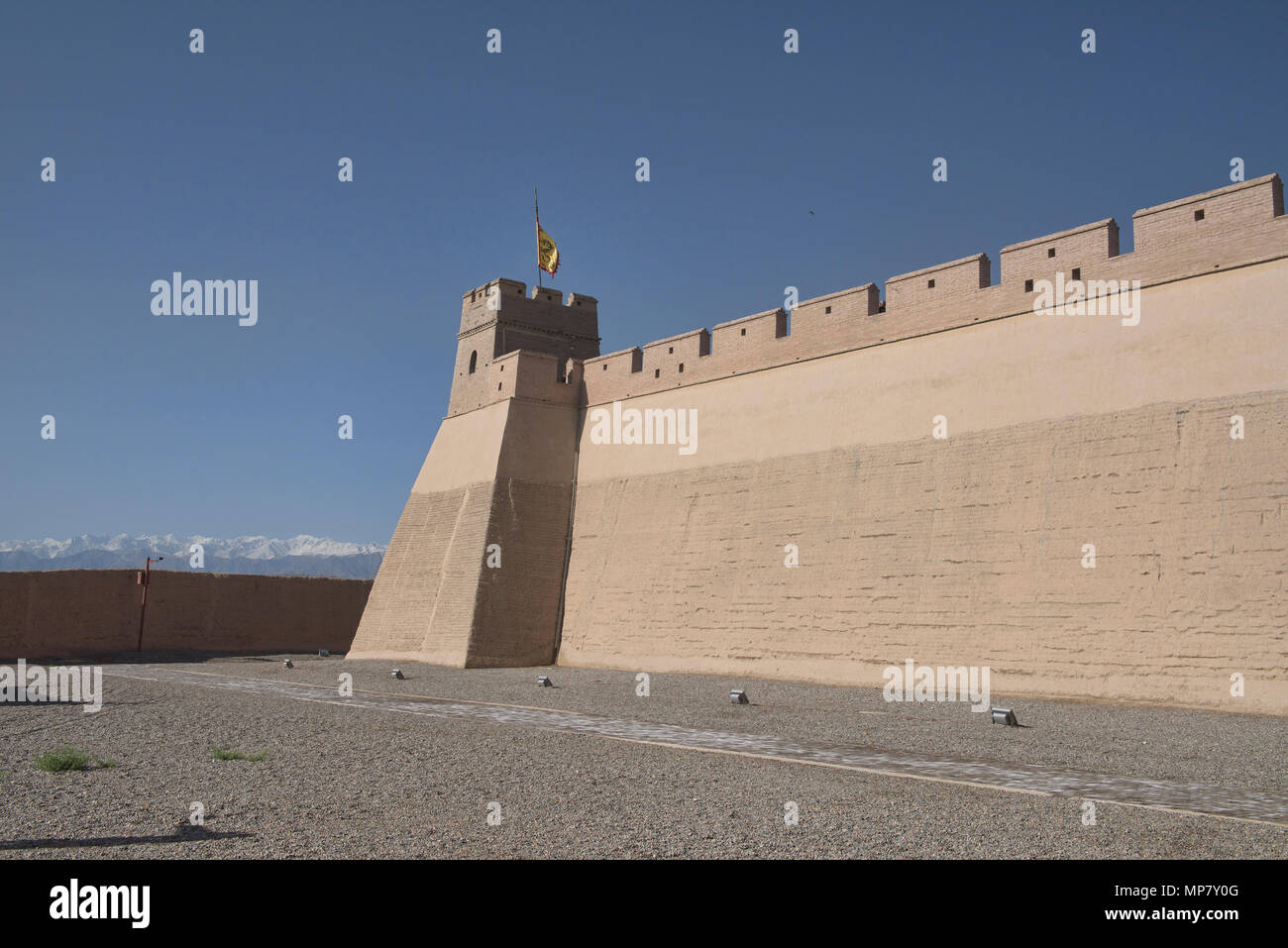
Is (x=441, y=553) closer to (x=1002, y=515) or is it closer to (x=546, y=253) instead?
(x=546, y=253)

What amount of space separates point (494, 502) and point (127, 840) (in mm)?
17624

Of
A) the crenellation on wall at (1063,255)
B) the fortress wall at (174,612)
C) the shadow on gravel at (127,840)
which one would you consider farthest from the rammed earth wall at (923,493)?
the shadow on gravel at (127,840)

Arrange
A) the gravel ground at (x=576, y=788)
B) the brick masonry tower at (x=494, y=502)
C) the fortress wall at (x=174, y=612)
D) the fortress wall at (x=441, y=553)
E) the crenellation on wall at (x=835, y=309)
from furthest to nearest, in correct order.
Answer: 1. the fortress wall at (x=174, y=612)
2. the fortress wall at (x=441, y=553)
3. the brick masonry tower at (x=494, y=502)
4. the crenellation on wall at (x=835, y=309)
5. the gravel ground at (x=576, y=788)

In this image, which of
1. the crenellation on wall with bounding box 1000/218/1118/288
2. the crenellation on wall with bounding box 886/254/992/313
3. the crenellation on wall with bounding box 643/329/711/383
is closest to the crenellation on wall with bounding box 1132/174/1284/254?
the crenellation on wall with bounding box 1000/218/1118/288

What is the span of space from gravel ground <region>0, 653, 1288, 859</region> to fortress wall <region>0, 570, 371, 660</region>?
559 inches

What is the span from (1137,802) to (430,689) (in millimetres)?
11925

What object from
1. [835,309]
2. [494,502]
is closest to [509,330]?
[494,502]

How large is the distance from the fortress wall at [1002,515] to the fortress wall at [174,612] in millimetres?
12622

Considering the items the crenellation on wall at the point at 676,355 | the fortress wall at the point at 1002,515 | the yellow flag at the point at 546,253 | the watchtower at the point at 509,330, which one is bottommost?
the fortress wall at the point at 1002,515

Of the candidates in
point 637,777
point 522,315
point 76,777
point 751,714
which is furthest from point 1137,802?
point 522,315

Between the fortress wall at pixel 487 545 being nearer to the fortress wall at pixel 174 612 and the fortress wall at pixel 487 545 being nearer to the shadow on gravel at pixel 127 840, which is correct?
the fortress wall at pixel 174 612

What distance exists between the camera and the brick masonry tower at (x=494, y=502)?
72.9ft

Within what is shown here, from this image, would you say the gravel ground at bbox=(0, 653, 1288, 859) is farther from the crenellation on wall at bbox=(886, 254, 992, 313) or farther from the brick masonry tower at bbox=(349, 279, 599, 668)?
the brick masonry tower at bbox=(349, 279, 599, 668)

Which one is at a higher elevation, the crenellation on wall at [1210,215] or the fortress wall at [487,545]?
the crenellation on wall at [1210,215]
